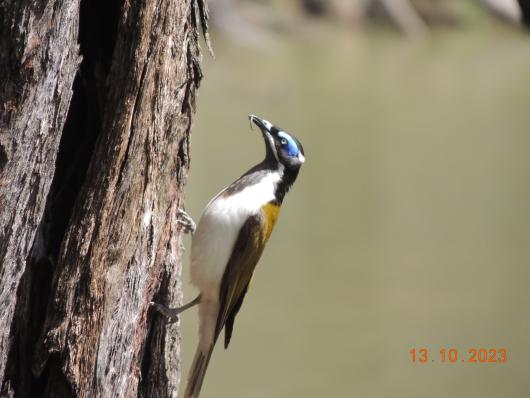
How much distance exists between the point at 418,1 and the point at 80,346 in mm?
25990

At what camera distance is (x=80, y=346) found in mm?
3939

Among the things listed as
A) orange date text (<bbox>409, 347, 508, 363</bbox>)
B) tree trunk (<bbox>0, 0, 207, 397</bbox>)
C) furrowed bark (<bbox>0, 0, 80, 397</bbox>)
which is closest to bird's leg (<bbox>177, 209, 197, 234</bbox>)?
tree trunk (<bbox>0, 0, 207, 397</bbox>)

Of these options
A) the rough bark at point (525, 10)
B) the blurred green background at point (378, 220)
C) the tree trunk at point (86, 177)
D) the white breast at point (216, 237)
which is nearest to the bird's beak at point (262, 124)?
the white breast at point (216, 237)

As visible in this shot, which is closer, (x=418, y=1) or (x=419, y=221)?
(x=419, y=221)

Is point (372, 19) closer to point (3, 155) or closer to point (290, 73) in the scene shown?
point (290, 73)

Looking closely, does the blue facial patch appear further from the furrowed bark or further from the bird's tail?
the furrowed bark

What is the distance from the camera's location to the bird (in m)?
4.85

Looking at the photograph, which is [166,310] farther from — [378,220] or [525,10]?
[378,220]

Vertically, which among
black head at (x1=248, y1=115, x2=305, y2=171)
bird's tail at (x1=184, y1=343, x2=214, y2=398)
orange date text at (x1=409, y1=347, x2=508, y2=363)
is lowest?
orange date text at (x1=409, y1=347, x2=508, y2=363)

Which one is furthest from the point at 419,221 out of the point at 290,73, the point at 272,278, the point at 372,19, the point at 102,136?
the point at 372,19

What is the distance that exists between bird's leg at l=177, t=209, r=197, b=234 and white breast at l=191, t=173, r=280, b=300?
0.10 feet

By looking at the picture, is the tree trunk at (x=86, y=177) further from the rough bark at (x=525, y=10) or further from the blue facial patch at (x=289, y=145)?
the rough bark at (x=525, y=10)

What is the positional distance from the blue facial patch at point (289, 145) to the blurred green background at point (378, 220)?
4.78 m

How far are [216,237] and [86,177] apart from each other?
3.24 ft
